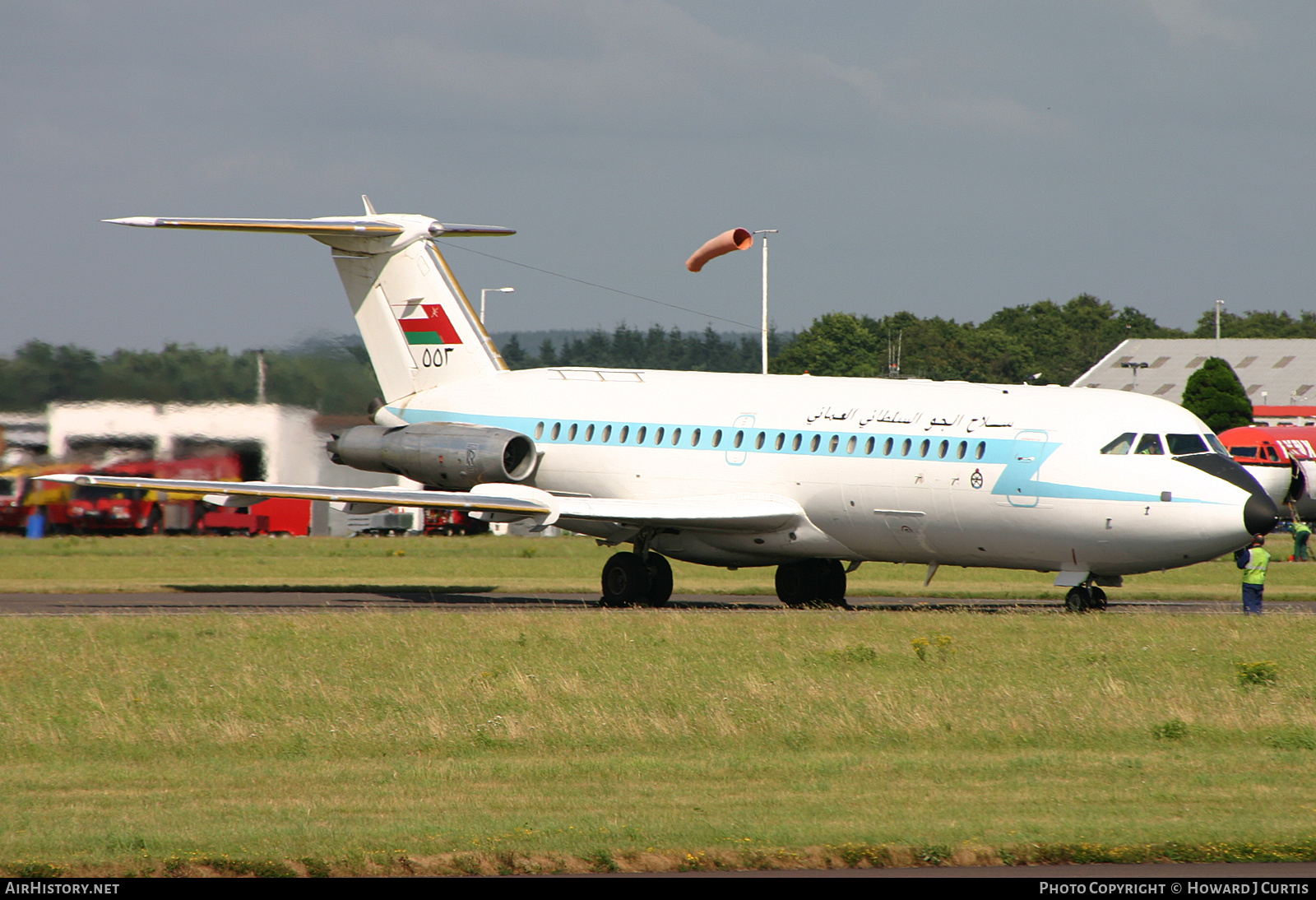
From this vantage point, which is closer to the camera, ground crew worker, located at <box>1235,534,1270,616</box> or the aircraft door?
the aircraft door

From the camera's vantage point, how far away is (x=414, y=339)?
33.9 m

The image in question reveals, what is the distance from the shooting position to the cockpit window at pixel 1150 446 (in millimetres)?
24688

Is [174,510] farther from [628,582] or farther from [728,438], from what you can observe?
[728,438]

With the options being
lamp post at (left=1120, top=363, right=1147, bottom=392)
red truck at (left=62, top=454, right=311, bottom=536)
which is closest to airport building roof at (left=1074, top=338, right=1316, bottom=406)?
lamp post at (left=1120, top=363, right=1147, bottom=392)

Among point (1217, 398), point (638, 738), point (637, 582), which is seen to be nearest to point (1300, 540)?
point (637, 582)

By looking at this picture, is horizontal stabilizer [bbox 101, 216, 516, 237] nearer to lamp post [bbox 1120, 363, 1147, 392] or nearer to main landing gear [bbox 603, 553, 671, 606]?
main landing gear [bbox 603, 553, 671, 606]

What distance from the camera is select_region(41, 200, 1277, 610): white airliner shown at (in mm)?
24766

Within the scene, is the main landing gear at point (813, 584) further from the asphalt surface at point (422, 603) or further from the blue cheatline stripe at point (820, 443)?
the blue cheatline stripe at point (820, 443)

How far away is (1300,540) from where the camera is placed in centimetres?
4531

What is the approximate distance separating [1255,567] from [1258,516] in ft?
9.31

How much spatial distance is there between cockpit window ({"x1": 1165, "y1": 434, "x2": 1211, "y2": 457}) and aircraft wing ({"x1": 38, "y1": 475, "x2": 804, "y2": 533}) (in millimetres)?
6373

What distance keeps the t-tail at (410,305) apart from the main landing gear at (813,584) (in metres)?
8.17

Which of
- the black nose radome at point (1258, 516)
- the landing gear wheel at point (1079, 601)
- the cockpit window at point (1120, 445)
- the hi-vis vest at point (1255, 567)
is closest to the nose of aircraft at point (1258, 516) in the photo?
the black nose radome at point (1258, 516)

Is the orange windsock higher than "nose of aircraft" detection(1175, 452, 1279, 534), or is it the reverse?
the orange windsock
